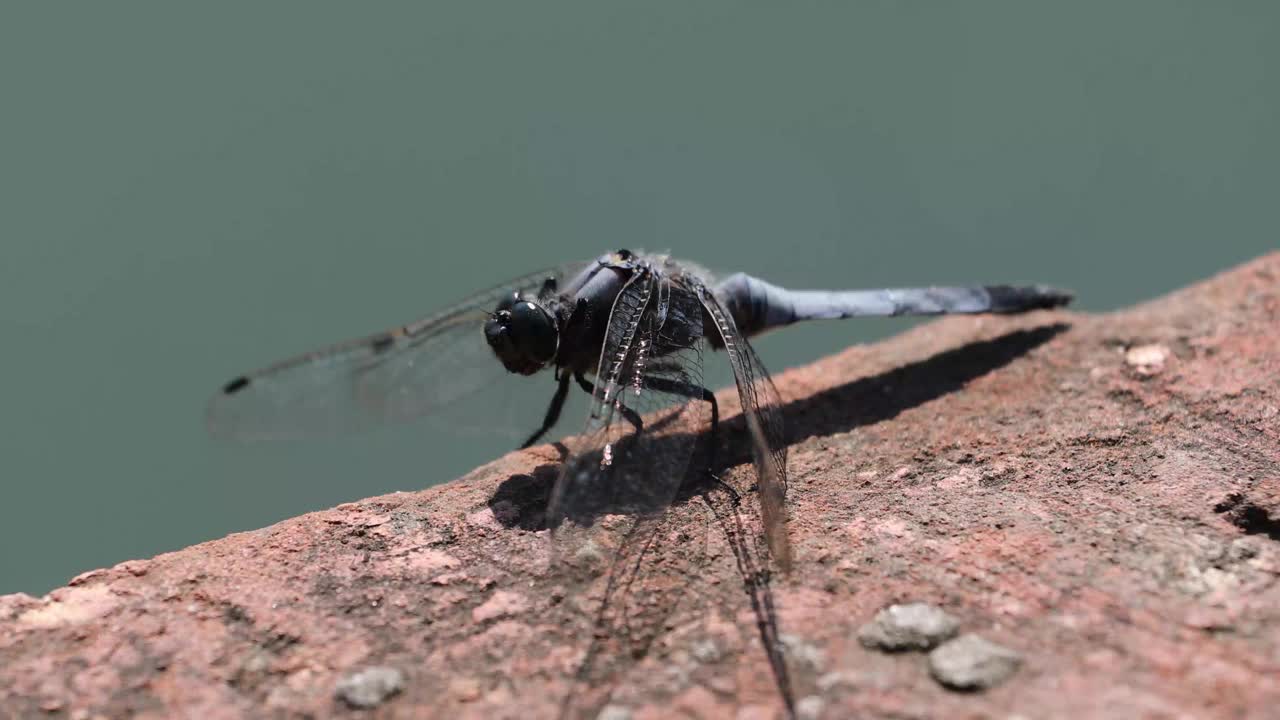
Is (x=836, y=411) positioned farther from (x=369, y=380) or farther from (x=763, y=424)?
(x=369, y=380)

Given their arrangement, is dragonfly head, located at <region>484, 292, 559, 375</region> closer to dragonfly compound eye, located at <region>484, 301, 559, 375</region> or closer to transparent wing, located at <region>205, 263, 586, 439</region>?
A: dragonfly compound eye, located at <region>484, 301, 559, 375</region>

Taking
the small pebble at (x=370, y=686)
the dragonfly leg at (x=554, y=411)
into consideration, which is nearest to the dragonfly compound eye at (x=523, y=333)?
the dragonfly leg at (x=554, y=411)

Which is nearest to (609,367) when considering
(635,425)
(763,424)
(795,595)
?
(635,425)

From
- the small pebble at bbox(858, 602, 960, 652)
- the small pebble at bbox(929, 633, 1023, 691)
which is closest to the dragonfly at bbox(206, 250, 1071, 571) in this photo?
the small pebble at bbox(858, 602, 960, 652)

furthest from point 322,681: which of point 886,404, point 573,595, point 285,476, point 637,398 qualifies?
point 285,476

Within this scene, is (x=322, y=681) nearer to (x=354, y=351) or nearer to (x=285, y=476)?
(x=354, y=351)
